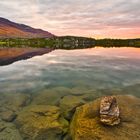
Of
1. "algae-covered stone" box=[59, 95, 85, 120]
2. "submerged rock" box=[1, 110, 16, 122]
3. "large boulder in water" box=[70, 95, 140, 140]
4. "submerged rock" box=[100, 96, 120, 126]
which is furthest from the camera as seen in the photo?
"submerged rock" box=[1, 110, 16, 122]

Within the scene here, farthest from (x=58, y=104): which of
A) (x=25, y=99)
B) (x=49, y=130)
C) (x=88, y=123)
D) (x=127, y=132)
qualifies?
(x=127, y=132)

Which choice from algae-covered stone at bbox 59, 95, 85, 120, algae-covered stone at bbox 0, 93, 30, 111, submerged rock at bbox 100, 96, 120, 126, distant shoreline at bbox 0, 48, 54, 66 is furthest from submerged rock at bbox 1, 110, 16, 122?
distant shoreline at bbox 0, 48, 54, 66

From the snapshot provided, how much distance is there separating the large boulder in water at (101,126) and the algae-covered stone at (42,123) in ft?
3.36

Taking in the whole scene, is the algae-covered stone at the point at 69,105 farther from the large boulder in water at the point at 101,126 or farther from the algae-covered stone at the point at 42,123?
the large boulder in water at the point at 101,126

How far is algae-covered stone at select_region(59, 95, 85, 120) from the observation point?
16.1 m

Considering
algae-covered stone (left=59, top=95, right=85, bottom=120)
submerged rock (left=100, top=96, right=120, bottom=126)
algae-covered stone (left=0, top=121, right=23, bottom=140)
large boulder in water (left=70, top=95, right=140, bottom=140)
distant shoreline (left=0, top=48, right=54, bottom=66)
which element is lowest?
distant shoreline (left=0, top=48, right=54, bottom=66)

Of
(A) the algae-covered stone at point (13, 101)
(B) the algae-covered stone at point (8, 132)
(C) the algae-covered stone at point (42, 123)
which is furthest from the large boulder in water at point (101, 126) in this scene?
(A) the algae-covered stone at point (13, 101)

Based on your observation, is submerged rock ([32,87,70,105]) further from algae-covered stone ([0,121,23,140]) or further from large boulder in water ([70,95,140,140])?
large boulder in water ([70,95,140,140])

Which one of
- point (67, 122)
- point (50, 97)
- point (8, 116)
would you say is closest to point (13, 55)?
point (50, 97)

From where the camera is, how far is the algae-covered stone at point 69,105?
16.1 meters

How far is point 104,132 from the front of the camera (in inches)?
463

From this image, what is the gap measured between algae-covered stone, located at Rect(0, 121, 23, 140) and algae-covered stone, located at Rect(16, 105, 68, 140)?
1.08 feet

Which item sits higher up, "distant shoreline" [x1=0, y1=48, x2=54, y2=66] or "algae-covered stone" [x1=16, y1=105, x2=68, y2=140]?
"algae-covered stone" [x1=16, y1=105, x2=68, y2=140]

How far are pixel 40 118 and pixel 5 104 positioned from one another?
5.18 metres
